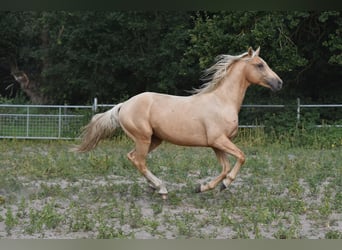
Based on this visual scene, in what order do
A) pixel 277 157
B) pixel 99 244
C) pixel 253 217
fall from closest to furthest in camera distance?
pixel 99 244 → pixel 253 217 → pixel 277 157

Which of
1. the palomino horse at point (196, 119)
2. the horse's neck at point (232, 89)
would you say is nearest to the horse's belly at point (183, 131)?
the palomino horse at point (196, 119)

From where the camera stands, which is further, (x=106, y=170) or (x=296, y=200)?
(x=106, y=170)

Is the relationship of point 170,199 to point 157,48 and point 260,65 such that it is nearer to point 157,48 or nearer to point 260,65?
point 260,65

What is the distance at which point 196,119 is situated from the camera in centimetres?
623

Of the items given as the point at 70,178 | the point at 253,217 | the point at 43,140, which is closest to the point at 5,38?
the point at 43,140

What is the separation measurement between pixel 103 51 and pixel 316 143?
1128cm

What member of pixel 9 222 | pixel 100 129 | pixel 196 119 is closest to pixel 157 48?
pixel 100 129

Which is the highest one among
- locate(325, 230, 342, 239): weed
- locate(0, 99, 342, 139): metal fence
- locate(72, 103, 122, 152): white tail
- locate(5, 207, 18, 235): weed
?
locate(72, 103, 122, 152): white tail

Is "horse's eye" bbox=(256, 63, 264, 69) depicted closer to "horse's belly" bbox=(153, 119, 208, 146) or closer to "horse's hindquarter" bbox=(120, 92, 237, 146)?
"horse's hindquarter" bbox=(120, 92, 237, 146)

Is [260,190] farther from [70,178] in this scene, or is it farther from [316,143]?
[316,143]

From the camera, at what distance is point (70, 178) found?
747cm

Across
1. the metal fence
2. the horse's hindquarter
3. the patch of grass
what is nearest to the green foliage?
the metal fence

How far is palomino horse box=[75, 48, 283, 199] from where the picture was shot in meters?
6.22

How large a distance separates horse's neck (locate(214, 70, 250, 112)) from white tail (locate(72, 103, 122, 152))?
1.37m
